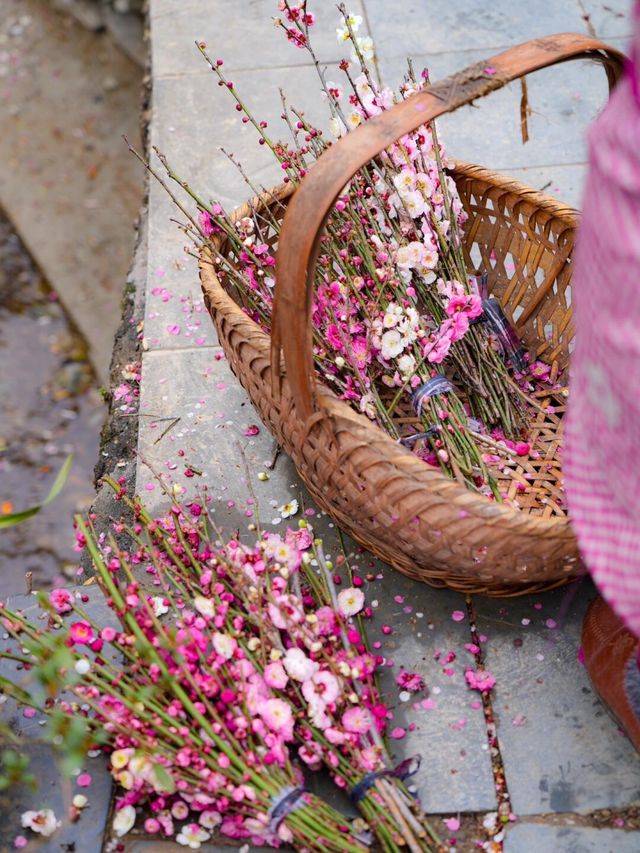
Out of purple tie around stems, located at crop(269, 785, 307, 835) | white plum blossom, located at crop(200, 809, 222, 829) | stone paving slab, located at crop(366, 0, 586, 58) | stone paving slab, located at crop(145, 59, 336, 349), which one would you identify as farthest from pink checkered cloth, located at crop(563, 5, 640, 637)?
stone paving slab, located at crop(366, 0, 586, 58)

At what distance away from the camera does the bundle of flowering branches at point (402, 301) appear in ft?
5.06

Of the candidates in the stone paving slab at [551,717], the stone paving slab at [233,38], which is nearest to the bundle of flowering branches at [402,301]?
the stone paving slab at [551,717]

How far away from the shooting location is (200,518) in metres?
1.64

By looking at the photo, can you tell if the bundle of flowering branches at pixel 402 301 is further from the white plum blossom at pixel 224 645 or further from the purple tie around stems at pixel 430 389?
the white plum blossom at pixel 224 645

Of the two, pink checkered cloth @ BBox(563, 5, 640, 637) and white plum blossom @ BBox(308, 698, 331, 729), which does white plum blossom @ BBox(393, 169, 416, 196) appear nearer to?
pink checkered cloth @ BBox(563, 5, 640, 637)

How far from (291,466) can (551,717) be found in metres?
0.68

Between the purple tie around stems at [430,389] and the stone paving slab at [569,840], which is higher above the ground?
the purple tie around stems at [430,389]

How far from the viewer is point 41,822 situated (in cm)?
128

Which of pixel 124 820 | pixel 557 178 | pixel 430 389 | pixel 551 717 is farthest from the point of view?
pixel 557 178

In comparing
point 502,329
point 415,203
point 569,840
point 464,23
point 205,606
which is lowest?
point 569,840

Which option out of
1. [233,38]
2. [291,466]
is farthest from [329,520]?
[233,38]

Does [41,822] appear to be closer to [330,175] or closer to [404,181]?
[330,175]

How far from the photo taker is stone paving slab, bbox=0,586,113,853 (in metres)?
1.29

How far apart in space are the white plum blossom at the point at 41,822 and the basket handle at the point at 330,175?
71 cm
